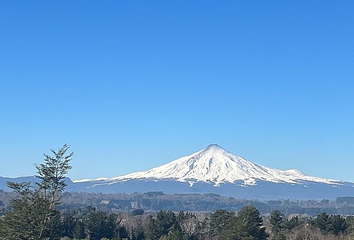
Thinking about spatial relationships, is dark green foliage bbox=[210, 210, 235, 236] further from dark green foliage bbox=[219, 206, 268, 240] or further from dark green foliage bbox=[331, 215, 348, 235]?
dark green foliage bbox=[219, 206, 268, 240]

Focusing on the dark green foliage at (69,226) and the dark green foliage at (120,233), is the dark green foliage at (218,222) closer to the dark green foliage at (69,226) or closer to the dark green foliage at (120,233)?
the dark green foliage at (120,233)

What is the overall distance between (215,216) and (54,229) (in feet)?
123

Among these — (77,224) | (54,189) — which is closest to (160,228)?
(77,224)

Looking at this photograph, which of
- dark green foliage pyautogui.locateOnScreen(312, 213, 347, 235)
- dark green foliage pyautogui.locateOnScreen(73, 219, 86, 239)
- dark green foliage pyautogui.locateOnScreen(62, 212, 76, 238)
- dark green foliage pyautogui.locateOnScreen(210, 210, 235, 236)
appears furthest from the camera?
dark green foliage pyautogui.locateOnScreen(210, 210, 235, 236)

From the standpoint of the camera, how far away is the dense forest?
29.5m

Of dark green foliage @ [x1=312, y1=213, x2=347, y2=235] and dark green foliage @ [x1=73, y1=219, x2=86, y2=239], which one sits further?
dark green foliage @ [x1=73, y1=219, x2=86, y2=239]

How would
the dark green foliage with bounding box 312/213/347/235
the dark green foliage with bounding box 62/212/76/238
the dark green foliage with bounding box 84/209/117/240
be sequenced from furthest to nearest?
the dark green foliage with bounding box 84/209/117/240 < the dark green foliage with bounding box 62/212/76/238 < the dark green foliage with bounding box 312/213/347/235

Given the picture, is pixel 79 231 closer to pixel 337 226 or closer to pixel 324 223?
pixel 324 223

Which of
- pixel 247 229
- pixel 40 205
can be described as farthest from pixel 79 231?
pixel 40 205

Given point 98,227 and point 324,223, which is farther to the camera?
point 98,227

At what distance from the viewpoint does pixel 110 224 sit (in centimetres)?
6141

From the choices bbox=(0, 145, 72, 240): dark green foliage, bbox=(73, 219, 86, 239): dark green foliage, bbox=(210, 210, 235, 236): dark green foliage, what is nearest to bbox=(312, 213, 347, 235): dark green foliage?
bbox=(210, 210, 235, 236): dark green foliage

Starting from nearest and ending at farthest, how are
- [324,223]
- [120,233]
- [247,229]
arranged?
[247,229], [324,223], [120,233]

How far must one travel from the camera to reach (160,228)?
60.4m
